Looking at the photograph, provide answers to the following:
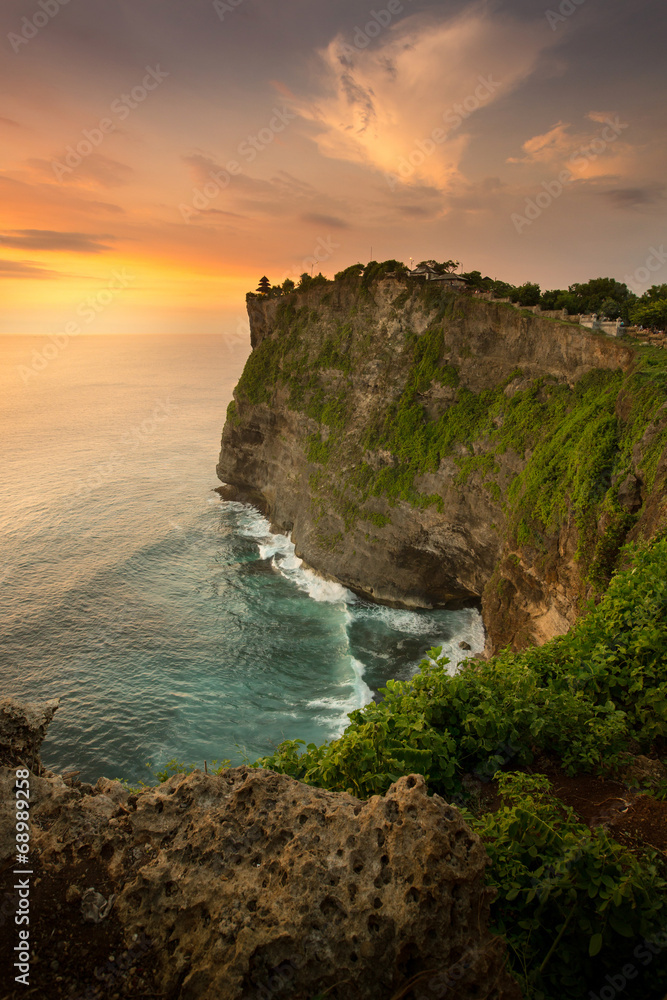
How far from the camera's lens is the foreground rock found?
4020mm

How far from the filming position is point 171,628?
3606 centimetres

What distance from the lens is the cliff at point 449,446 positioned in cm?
2345

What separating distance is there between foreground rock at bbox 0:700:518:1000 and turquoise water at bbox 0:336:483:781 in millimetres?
21905

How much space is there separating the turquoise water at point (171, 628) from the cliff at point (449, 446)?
4227 millimetres

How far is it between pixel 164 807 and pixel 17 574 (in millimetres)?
43691

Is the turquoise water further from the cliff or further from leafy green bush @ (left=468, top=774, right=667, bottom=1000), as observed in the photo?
leafy green bush @ (left=468, top=774, right=667, bottom=1000)

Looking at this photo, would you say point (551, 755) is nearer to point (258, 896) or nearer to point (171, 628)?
point (258, 896)

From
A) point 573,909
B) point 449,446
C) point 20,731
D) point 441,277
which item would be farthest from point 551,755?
point 441,277

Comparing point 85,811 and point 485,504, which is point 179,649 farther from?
point 85,811

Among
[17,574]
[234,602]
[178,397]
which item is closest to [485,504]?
[234,602]

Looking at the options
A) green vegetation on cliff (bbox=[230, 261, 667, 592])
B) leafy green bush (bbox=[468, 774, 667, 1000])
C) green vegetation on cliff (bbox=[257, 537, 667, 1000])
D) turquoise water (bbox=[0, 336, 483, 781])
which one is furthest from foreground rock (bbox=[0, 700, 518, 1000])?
turquoise water (bbox=[0, 336, 483, 781])

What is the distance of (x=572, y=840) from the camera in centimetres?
480

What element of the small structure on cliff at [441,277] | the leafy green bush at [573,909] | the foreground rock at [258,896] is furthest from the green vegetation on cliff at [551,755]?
the small structure on cliff at [441,277]

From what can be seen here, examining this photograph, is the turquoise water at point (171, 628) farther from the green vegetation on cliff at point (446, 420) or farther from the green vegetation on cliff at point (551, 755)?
the green vegetation on cliff at point (551, 755)
